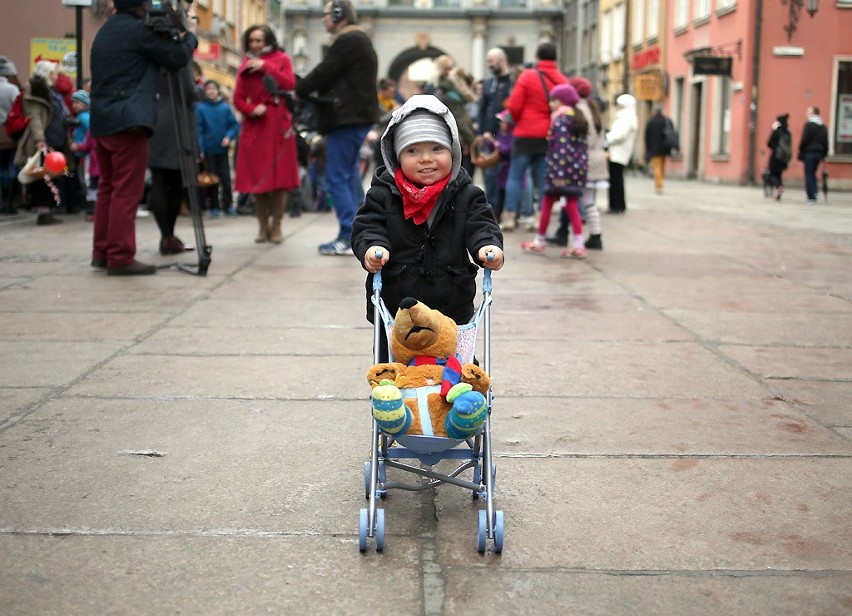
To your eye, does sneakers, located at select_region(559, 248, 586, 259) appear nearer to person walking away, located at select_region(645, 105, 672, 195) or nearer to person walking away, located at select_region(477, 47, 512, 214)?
person walking away, located at select_region(477, 47, 512, 214)

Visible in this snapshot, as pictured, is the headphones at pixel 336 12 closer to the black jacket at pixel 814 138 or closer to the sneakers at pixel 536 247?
the sneakers at pixel 536 247

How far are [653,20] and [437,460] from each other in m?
39.3

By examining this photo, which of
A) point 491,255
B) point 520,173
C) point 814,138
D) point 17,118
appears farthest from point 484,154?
point 491,255

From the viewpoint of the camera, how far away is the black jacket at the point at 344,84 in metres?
9.72

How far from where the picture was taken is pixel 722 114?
3238 cm

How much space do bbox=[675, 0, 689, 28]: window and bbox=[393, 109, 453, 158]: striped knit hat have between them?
112ft

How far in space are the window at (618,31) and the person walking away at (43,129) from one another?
33691mm

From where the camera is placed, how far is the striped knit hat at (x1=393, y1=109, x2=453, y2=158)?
354cm

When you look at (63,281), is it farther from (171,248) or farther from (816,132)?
(816,132)

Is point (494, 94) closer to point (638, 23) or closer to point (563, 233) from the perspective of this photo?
point (563, 233)

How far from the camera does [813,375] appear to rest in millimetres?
5344

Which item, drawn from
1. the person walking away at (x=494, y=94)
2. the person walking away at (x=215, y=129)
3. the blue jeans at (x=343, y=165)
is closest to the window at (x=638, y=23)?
the person walking away at (x=215, y=129)

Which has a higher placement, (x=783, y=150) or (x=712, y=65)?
(x=712, y=65)

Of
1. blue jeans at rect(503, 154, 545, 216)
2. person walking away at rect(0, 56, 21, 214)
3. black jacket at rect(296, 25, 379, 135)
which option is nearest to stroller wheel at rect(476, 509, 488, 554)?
black jacket at rect(296, 25, 379, 135)
